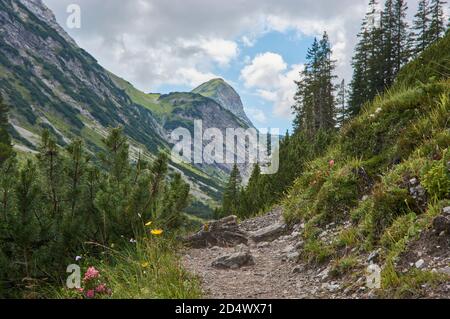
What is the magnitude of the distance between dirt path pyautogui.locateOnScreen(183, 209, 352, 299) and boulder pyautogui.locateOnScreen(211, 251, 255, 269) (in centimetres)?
11

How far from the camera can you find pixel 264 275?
22.2 feet

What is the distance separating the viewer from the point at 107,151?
28.6ft

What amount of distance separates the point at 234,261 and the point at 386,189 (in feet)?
10.4

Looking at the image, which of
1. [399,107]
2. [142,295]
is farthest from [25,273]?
[399,107]

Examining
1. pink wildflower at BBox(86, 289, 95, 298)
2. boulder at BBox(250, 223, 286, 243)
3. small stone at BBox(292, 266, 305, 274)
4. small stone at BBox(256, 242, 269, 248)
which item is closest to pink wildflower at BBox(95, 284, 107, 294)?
pink wildflower at BBox(86, 289, 95, 298)

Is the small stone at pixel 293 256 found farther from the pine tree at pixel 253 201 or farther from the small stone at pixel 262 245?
the pine tree at pixel 253 201

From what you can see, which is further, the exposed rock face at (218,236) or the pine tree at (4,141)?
the pine tree at (4,141)

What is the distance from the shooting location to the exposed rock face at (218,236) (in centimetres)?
945

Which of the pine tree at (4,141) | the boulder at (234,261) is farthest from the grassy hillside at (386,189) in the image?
the pine tree at (4,141)

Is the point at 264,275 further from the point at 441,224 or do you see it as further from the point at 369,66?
the point at 369,66

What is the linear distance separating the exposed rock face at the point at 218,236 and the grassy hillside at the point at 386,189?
1450mm

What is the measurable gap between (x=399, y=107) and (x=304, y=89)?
52.0 metres

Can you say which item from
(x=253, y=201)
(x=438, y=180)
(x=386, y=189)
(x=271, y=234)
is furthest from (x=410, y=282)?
(x=253, y=201)
